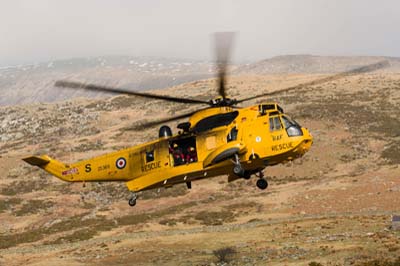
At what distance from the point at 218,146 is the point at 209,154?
1.62 ft

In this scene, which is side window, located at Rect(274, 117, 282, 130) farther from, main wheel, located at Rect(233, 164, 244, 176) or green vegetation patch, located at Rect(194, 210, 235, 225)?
green vegetation patch, located at Rect(194, 210, 235, 225)

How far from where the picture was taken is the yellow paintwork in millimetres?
20812

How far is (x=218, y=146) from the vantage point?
71.2 feet

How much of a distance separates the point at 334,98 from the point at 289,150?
67794 millimetres

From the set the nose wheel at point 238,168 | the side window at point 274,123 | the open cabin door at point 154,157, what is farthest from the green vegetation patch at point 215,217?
the side window at point 274,123

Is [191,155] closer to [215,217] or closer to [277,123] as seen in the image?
[277,123]

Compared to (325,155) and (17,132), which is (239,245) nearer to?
(325,155)

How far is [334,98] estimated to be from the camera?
3369 inches

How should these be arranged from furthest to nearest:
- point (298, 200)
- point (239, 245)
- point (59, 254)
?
point (298, 200) < point (59, 254) < point (239, 245)

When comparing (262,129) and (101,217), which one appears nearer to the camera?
(262,129)

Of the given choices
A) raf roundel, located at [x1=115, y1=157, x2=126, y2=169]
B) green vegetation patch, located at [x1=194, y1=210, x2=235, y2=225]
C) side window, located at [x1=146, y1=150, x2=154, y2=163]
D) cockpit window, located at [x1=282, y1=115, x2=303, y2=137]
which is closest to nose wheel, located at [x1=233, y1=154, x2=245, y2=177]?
cockpit window, located at [x1=282, y1=115, x2=303, y2=137]

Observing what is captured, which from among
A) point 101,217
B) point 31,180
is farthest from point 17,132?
point 101,217

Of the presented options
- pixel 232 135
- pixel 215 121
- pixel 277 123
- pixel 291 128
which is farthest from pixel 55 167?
pixel 291 128

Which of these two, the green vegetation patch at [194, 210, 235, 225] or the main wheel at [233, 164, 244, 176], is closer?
the main wheel at [233, 164, 244, 176]
